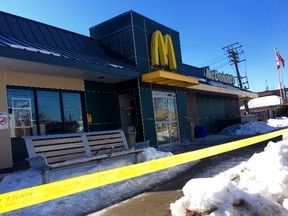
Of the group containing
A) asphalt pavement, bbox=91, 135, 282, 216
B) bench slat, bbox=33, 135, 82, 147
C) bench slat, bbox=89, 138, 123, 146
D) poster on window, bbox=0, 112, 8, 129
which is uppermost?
poster on window, bbox=0, 112, 8, 129

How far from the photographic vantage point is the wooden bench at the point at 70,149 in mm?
6090

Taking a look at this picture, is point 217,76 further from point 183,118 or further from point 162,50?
point 162,50

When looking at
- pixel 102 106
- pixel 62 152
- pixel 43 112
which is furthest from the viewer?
pixel 102 106

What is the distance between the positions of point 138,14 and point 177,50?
3382mm

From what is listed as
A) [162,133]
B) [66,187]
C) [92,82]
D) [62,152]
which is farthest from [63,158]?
[162,133]

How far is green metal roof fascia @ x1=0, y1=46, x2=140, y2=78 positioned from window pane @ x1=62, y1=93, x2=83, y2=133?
5.93 feet

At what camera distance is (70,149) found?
7539 millimetres

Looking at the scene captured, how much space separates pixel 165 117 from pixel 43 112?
5.85 meters

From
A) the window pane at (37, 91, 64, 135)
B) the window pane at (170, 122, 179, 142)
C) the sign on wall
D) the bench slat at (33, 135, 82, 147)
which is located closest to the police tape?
the bench slat at (33, 135, 82, 147)

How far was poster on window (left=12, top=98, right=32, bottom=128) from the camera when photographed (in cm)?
984

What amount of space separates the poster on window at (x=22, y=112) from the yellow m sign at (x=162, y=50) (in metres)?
5.75

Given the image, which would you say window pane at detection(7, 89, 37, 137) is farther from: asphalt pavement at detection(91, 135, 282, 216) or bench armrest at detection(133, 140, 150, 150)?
asphalt pavement at detection(91, 135, 282, 216)

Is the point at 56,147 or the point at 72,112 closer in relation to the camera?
the point at 56,147

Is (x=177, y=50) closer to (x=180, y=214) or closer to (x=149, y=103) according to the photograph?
(x=149, y=103)
